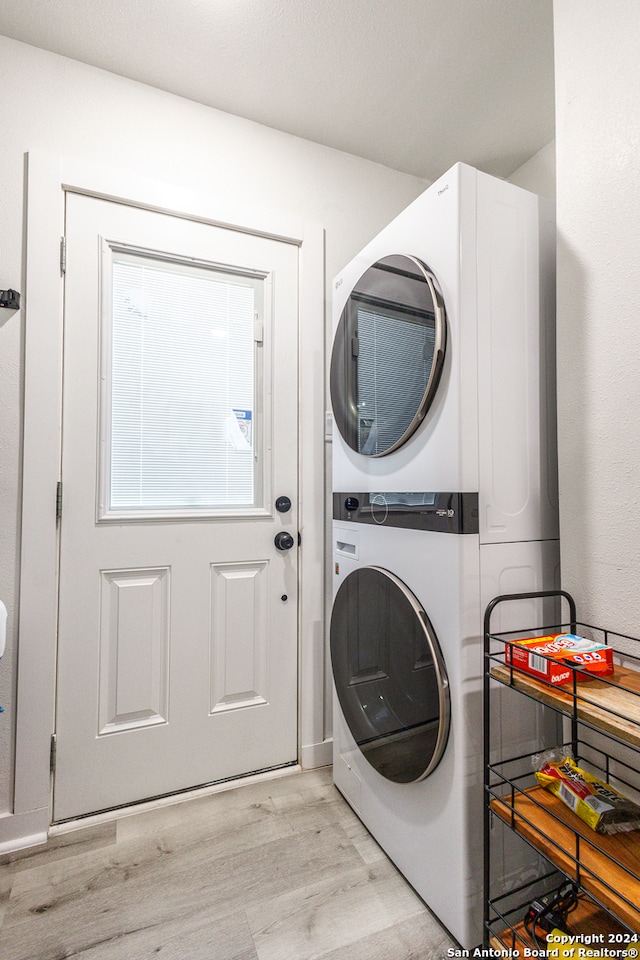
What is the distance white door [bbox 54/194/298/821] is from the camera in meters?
1.59

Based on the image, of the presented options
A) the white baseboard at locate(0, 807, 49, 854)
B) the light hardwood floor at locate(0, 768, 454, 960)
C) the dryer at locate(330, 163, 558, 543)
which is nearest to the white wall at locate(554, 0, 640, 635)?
the dryer at locate(330, 163, 558, 543)

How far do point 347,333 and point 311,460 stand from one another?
55 centimetres

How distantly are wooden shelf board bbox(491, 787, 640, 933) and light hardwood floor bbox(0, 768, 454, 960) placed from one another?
1.50ft

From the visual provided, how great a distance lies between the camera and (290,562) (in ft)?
6.21

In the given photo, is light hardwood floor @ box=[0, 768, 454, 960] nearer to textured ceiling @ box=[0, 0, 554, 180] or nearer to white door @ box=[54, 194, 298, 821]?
white door @ box=[54, 194, 298, 821]

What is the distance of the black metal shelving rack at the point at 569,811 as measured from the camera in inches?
31.2

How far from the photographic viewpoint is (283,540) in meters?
1.87

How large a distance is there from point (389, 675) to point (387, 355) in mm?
895

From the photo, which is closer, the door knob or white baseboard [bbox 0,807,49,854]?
white baseboard [bbox 0,807,49,854]

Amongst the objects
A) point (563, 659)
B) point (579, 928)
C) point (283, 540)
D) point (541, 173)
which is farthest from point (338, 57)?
point (579, 928)

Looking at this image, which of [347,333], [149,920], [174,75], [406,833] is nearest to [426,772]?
[406,833]

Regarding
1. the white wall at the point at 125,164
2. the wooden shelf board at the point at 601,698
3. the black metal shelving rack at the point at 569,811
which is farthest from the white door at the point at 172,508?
the wooden shelf board at the point at 601,698

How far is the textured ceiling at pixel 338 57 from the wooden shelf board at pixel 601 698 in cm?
186

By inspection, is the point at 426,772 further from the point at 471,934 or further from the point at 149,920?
the point at 149,920
